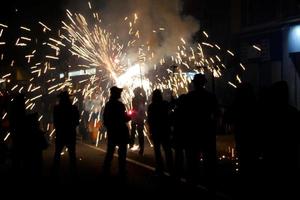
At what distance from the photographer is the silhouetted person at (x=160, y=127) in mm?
11484

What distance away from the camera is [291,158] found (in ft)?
19.2

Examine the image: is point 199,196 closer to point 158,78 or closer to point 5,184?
point 5,184

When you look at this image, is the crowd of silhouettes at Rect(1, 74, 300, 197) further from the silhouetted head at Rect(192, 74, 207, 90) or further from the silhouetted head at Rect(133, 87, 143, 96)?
the silhouetted head at Rect(133, 87, 143, 96)

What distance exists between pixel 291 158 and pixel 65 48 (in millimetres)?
21498

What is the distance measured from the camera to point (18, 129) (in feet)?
39.2

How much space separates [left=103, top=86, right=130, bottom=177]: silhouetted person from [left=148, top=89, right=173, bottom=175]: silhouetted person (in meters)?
0.59

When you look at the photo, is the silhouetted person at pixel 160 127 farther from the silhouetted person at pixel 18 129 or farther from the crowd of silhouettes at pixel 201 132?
the silhouetted person at pixel 18 129

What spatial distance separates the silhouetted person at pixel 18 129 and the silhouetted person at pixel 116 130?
1712 mm

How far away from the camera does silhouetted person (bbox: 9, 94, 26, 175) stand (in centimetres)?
1162

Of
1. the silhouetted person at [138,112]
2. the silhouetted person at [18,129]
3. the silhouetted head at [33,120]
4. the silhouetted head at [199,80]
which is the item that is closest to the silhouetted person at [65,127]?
the silhouetted head at [33,120]

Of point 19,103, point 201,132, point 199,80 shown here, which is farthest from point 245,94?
point 19,103

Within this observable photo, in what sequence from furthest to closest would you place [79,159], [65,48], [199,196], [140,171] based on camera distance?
[65,48]
[79,159]
[140,171]
[199,196]

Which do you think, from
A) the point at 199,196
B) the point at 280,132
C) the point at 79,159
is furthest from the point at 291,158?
the point at 79,159

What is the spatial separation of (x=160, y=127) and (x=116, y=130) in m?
0.90
